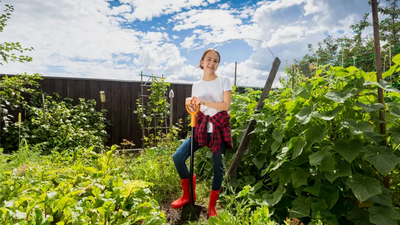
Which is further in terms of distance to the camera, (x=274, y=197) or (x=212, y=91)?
(x=212, y=91)

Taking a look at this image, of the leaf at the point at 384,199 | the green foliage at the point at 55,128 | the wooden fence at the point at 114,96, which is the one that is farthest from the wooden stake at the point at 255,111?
the wooden fence at the point at 114,96

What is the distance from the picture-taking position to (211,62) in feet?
6.91

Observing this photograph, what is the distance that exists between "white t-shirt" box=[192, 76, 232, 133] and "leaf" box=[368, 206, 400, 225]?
118 centimetres

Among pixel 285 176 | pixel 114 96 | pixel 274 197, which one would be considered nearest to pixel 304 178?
pixel 285 176

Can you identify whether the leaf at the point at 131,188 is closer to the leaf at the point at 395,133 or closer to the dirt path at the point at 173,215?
the dirt path at the point at 173,215

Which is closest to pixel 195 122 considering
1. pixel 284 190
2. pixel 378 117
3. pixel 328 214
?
pixel 284 190

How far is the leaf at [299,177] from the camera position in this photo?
173cm

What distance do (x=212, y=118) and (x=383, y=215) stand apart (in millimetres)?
1240

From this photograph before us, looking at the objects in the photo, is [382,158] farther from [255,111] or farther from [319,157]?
[255,111]

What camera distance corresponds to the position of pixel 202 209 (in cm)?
229

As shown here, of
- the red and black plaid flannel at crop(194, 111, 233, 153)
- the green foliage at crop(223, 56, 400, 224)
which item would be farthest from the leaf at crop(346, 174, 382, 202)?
the red and black plaid flannel at crop(194, 111, 233, 153)

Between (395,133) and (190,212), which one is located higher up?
(395,133)

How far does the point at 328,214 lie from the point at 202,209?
1.05m

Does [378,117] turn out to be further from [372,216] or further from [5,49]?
[5,49]
